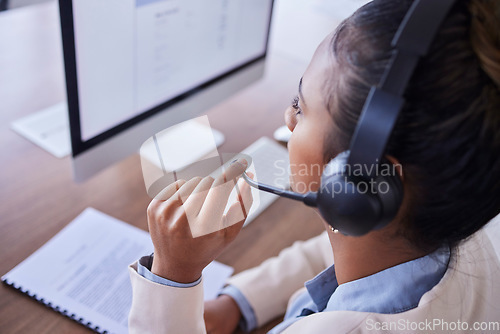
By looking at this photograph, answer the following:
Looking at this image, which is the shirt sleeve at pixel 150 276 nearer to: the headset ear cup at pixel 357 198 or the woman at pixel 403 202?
the woman at pixel 403 202

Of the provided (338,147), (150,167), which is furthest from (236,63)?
(338,147)

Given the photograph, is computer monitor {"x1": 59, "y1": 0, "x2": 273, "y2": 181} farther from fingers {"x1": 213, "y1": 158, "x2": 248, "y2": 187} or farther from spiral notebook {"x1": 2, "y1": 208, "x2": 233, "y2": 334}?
fingers {"x1": 213, "y1": 158, "x2": 248, "y2": 187}

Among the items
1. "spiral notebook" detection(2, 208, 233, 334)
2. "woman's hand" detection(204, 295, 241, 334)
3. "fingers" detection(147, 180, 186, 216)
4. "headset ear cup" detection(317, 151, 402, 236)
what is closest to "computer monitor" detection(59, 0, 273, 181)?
"spiral notebook" detection(2, 208, 233, 334)

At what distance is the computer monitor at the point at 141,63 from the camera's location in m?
0.66

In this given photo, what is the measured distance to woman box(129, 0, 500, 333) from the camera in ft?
1.30

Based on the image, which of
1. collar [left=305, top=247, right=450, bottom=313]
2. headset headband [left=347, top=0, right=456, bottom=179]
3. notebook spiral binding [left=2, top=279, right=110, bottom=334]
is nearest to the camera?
headset headband [left=347, top=0, right=456, bottom=179]

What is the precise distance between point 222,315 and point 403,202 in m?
0.36

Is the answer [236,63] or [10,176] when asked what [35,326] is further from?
[236,63]

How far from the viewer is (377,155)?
399mm

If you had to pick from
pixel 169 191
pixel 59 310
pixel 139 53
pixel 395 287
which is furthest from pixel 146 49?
pixel 395 287

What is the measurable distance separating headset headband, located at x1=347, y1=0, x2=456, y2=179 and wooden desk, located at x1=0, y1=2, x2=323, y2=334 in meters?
0.44

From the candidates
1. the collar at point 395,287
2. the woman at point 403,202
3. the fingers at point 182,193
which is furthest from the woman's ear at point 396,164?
the fingers at point 182,193

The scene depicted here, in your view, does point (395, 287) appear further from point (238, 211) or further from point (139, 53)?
point (139, 53)

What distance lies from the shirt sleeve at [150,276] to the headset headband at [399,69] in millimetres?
309
